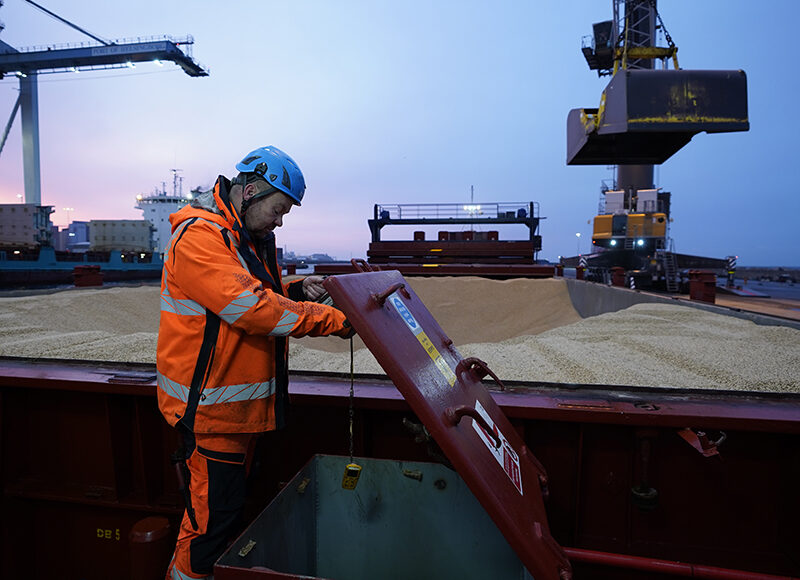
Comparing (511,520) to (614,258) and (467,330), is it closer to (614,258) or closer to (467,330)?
(467,330)

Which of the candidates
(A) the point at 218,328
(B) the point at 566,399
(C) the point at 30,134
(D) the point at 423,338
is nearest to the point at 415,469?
A: (D) the point at 423,338

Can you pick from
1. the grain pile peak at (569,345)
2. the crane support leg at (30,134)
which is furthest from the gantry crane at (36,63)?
the grain pile peak at (569,345)

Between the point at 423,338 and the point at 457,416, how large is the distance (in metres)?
0.38

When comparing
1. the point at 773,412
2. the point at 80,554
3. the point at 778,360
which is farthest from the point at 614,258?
the point at 80,554

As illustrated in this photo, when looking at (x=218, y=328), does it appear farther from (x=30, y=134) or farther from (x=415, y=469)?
(x=30, y=134)

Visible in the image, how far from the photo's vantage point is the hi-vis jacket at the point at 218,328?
4.91 feet

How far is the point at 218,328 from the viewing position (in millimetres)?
1562

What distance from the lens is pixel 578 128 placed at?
625cm

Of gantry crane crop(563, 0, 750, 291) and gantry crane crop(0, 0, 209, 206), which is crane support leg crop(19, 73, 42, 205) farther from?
gantry crane crop(563, 0, 750, 291)

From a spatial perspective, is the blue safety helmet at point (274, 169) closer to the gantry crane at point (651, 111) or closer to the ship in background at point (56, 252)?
the gantry crane at point (651, 111)

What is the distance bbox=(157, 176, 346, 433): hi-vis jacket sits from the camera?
1497mm

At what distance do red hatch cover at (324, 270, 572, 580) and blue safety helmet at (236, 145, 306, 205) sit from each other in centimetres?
56

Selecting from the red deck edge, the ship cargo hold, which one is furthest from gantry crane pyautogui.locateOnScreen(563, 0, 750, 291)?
the red deck edge

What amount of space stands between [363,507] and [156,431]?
1.23 metres
